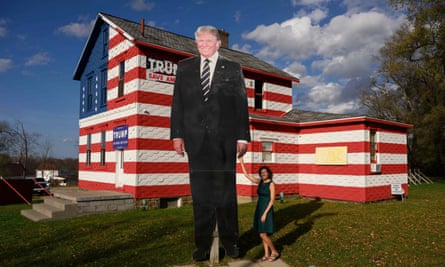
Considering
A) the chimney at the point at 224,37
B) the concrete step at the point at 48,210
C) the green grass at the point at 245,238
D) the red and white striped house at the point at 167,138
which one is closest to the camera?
the green grass at the point at 245,238

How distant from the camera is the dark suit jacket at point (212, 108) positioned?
557cm

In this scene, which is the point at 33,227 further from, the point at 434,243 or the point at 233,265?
the point at 434,243

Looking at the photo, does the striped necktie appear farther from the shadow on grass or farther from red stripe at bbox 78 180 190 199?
red stripe at bbox 78 180 190 199

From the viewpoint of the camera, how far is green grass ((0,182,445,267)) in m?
6.96

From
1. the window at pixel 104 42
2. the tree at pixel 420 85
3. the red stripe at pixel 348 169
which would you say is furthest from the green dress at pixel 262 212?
the tree at pixel 420 85

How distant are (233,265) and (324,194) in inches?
421

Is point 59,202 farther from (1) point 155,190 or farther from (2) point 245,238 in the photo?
(2) point 245,238

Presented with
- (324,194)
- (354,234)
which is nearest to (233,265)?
(354,234)

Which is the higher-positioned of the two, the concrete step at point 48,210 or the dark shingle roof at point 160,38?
the dark shingle roof at point 160,38

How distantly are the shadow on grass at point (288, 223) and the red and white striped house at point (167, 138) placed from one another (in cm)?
214

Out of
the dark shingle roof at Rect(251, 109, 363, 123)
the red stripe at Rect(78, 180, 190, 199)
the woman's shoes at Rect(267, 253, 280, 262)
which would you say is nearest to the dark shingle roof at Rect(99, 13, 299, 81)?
the dark shingle roof at Rect(251, 109, 363, 123)

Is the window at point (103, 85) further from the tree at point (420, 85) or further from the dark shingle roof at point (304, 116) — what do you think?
the tree at point (420, 85)

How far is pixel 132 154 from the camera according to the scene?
14.0m

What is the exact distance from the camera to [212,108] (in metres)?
5.59
